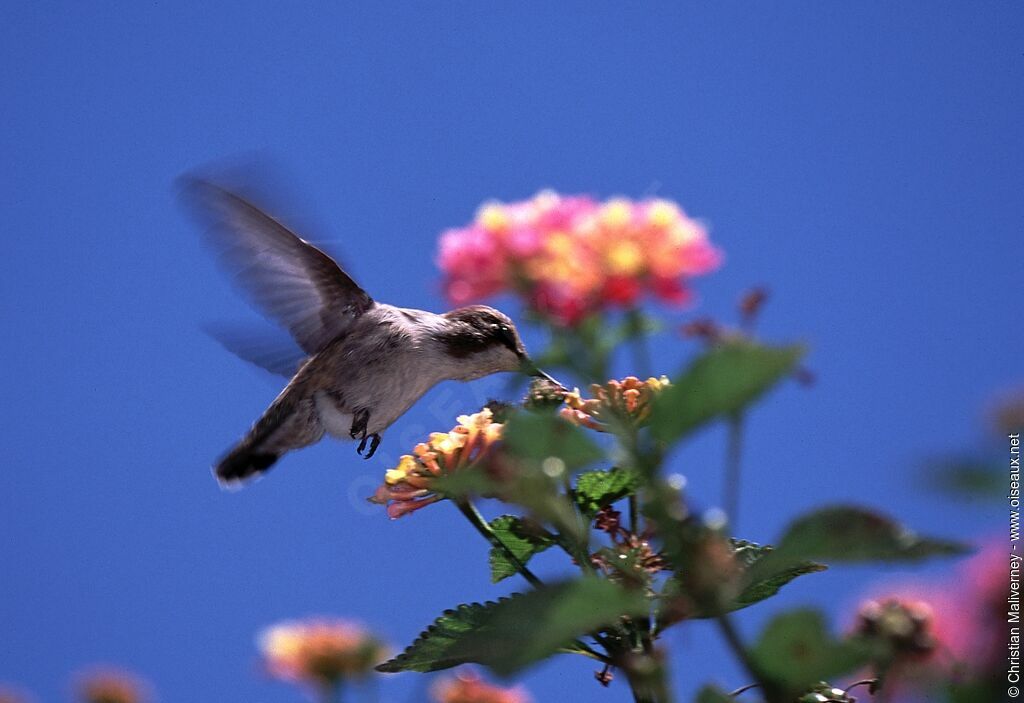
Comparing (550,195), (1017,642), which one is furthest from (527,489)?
(550,195)

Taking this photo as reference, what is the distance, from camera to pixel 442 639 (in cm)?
105

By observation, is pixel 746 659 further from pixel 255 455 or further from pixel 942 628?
pixel 255 455

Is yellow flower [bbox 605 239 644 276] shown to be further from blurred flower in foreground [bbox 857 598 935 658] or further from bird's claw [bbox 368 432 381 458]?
bird's claw [bbox 368 432 381 458]

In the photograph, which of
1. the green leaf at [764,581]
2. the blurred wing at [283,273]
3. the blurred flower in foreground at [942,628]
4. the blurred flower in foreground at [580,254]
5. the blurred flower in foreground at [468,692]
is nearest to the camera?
the blurred flower in foreground at [942,628]

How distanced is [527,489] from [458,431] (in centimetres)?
47

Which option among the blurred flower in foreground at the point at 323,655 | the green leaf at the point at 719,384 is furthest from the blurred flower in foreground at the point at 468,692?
the green leaf at the point at 719,384

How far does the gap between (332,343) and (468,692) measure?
92 cm

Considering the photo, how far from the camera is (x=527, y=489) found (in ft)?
2.45

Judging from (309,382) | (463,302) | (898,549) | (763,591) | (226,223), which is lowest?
→ (898,549)

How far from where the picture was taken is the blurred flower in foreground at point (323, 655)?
7.39 ft

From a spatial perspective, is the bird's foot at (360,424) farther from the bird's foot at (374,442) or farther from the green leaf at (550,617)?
the green leaf at (550,617)

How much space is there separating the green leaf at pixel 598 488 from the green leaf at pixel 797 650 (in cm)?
43

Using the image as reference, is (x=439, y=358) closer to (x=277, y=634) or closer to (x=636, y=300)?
(x=277, y=634)

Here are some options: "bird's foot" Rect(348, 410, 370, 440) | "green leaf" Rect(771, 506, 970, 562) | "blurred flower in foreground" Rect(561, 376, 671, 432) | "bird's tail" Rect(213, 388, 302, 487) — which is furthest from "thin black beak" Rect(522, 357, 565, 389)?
"bird's tail" Rect(213, 388, 302, 487)
